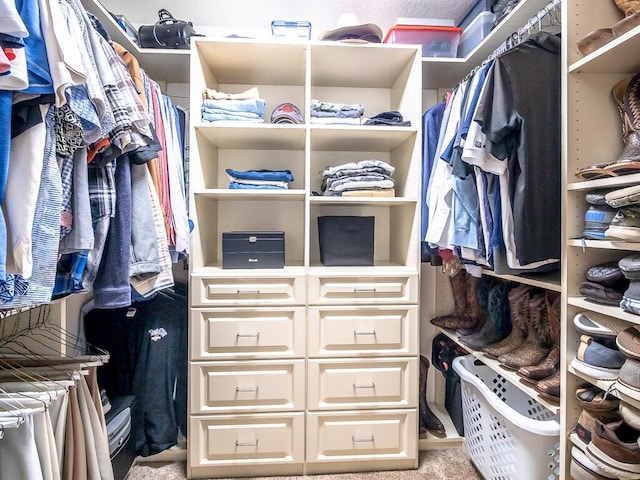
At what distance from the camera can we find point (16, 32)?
0.62 metres

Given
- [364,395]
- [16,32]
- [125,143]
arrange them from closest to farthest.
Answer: [16,32] < [125,143] < [364,395]

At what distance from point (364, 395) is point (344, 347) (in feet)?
0.75

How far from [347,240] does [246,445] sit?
101cm

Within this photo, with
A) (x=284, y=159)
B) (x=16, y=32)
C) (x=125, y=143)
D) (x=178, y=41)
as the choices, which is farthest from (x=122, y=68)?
(x=284, y=159)

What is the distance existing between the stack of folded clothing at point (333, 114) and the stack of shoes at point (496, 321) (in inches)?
39.2

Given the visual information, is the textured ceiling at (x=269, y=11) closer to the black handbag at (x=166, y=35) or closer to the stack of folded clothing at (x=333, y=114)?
the black handbag at (x=166, y=35)

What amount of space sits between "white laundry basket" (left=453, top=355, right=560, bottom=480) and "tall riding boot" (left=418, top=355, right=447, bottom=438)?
180mm

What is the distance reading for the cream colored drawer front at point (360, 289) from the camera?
1.67 meters

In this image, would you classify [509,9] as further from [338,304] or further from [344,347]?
[344,347]

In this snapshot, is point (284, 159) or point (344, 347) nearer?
point (344, 347)

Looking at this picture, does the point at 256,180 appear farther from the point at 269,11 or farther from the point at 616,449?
the point at 616,449

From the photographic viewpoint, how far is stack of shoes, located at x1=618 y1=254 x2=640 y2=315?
899 mm

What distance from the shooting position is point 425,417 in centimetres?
194

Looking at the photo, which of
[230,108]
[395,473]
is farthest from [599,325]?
[230,108]
